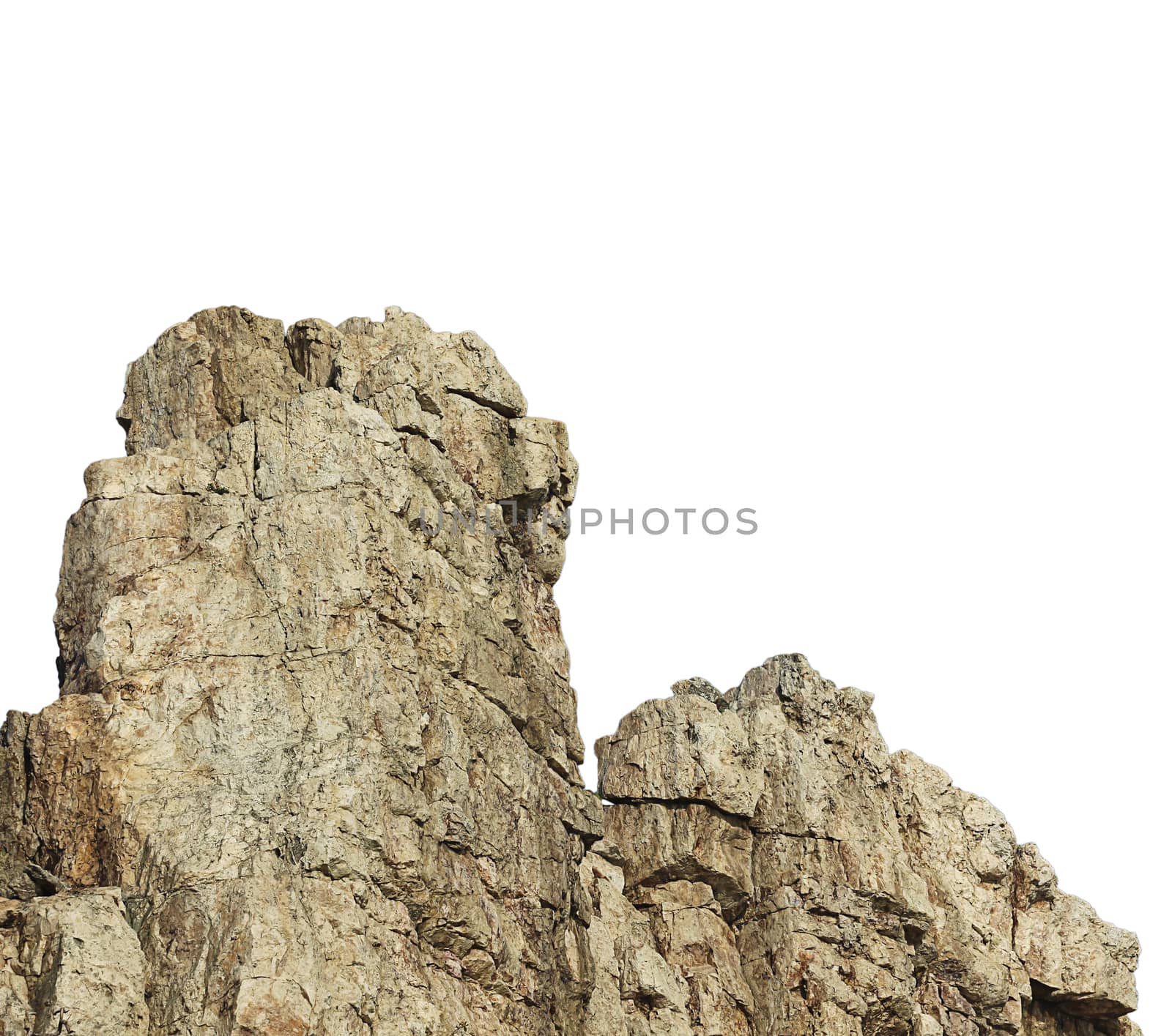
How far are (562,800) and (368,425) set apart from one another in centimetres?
1057

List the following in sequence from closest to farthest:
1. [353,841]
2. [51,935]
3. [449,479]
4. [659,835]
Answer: [51,935]
[353,841]
[449,479]
[659,835]

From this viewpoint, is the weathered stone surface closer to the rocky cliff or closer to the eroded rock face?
the rocky cliff

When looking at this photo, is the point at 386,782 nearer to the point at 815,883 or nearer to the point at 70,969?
the point at 70,969

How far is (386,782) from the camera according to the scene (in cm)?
4625

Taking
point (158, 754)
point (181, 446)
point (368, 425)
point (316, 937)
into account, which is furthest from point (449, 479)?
point (316, 937)

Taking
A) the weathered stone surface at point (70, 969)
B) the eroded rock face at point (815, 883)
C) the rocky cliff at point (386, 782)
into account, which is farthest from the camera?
the eroded rock face at point (815, 883)

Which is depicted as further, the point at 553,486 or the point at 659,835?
the point at 659,835

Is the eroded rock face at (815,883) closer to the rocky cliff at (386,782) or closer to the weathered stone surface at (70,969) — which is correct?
the rocky cliff at (386,782)

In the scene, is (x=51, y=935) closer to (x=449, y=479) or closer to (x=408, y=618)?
(x=408, y=618)

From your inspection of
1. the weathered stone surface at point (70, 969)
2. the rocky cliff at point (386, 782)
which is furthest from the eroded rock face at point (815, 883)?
the weathered stone surface at point (70, 969)

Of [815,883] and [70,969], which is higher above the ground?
[815,883]

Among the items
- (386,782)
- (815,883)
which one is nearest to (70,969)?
(386,782)

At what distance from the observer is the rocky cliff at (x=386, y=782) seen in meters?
43.4

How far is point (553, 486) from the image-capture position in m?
57.4
